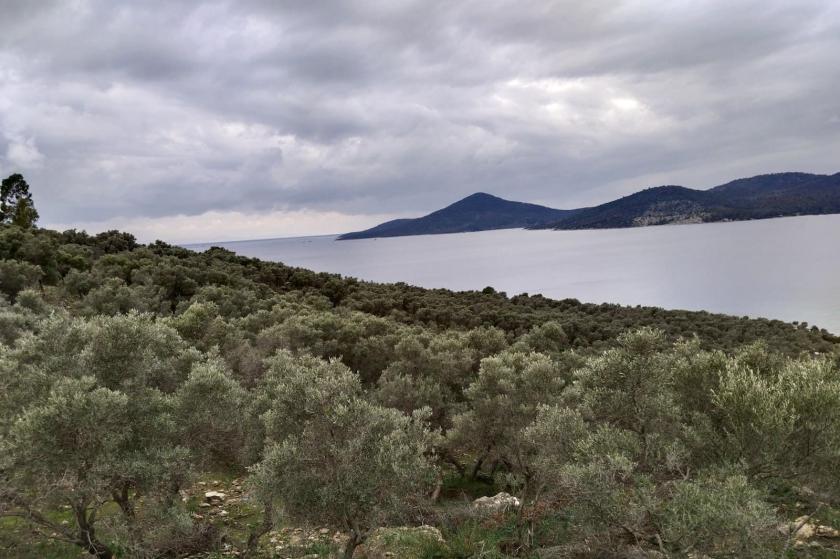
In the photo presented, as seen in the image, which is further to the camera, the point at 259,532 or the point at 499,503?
the point at 499,503

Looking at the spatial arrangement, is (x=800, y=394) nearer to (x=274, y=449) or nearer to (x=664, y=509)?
(x=664, y=509)

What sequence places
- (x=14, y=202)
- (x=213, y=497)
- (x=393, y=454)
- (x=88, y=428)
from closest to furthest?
(x=88, y=428) < (x=393, y=454) < (x=213, y=497) < (x=14, y=202)

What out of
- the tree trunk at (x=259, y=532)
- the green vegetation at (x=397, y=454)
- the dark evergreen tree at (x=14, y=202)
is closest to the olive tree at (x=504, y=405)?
the green vegetation at (x=397, y=454)

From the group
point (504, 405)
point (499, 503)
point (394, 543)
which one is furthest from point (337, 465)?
point (499, 503)

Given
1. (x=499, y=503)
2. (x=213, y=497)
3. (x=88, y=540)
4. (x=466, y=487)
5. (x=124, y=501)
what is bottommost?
(x=466, y=487)

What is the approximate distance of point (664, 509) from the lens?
10508 mm

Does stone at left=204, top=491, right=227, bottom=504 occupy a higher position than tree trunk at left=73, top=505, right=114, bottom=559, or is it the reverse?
tree trunk at left=73, top=505, right=114, bottom=559

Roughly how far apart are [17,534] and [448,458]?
1589 cm

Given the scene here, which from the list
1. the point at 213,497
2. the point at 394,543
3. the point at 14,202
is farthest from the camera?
the point at 14,202

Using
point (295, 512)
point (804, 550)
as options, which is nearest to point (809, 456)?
point (804, 550)

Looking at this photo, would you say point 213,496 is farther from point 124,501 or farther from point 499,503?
point 499,503

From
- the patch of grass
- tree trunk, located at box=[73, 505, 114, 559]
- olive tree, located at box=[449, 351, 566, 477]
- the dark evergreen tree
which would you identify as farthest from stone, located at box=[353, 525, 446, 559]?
the dark evergreen tree

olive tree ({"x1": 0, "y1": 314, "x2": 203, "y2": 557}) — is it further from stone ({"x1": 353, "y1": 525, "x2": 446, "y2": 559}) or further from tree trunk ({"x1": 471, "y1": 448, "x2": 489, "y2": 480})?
tree trunk ({"x1": 471, "y1": 448, "x2": 489, "y2": 480})

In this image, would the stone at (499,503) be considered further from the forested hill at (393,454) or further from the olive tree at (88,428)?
the olive tree at (88,428)
